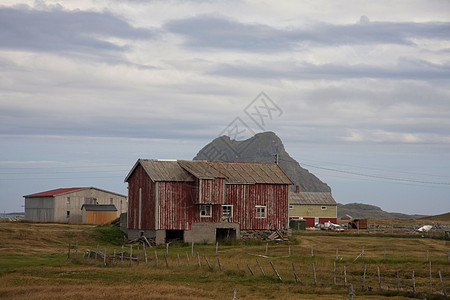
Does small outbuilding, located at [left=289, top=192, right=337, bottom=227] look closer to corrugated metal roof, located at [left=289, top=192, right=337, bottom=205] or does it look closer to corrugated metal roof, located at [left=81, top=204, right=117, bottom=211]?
corrugated metal roof, located at [left=289, top=192, right=337, bottom=205]

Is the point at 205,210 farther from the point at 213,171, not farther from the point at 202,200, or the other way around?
the point at 213,171

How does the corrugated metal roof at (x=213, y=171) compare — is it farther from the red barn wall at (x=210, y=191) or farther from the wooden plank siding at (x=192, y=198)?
the red barn wall at (x=210, y=191)

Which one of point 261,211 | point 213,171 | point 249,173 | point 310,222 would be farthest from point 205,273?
point 310,222

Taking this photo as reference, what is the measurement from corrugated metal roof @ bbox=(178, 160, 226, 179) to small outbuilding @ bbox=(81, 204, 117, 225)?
31908 millimetres

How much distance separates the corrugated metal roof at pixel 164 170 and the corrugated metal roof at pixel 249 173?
4.14 metres

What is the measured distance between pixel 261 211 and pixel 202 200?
7936 millimetres

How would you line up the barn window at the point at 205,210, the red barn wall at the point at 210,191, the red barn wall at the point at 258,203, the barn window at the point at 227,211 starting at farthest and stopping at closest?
the red barn wall at the point at 258,203 < the barn window at the point at 227,211 < the barn window at the point at 205,210 < the red barn wall at the point at 210,191

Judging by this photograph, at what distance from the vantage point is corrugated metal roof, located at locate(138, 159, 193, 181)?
188ft

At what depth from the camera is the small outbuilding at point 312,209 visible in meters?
99.2

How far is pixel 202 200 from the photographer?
5634 cm

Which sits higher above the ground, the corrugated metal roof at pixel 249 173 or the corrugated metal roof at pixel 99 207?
the corrugated metal roof at pixel 249 173

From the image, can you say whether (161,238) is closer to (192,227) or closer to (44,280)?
(192,227)

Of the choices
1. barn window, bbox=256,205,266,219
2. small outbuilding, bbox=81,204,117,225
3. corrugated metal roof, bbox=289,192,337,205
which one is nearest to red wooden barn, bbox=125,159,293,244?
barn window, bbox=256,205,266,219

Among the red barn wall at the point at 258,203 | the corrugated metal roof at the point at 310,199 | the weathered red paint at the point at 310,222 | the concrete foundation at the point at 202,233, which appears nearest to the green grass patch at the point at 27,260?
the concrete foundation at the point at 202,233
